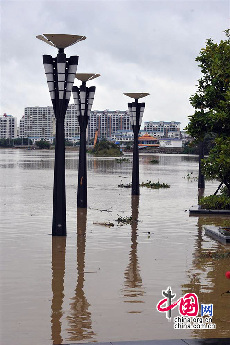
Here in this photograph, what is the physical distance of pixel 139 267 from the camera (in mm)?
11945

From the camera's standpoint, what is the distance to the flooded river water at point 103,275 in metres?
8.01

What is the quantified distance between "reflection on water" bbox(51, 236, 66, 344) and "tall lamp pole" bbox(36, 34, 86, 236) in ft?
2.49

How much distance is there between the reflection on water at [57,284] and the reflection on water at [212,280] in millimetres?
1849

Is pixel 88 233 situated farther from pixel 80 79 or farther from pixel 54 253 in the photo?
pixel 80 79

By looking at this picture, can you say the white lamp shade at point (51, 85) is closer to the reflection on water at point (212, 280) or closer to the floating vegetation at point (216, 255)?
the reflection on water at point (212, 280)

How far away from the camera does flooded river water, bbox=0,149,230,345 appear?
8008 mm

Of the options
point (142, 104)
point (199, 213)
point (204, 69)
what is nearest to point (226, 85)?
point (204, 69)

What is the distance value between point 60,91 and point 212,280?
22.1ft

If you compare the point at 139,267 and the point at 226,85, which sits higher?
the point at 226,85

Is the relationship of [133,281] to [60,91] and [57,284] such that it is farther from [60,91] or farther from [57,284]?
[60,91]

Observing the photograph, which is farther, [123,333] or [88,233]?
[88,233]

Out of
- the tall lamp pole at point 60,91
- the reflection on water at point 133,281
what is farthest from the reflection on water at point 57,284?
the reflection on water at point 133,281

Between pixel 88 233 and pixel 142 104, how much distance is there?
12147 mm

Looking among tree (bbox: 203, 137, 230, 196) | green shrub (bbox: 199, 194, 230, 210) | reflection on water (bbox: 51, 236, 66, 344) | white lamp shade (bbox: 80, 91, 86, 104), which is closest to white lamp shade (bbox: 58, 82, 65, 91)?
reflection on water (bbox: 51, 236, 66, 344)
